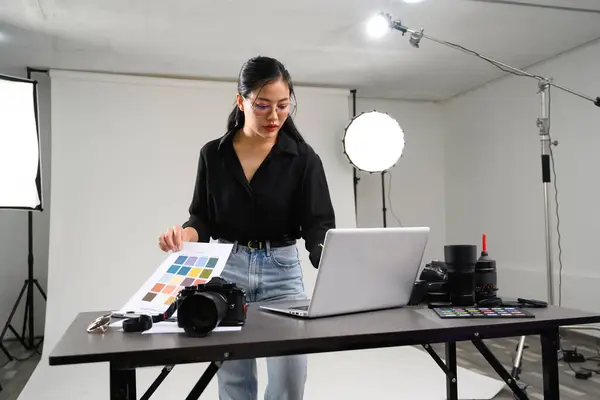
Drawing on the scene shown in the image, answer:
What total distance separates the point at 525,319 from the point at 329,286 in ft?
1.41

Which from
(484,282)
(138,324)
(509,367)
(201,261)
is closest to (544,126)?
(509,367)

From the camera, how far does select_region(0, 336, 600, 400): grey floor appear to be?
2375 mm

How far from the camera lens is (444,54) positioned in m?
3.55

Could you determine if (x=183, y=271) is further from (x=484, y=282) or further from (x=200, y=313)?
(x=484, y=282)

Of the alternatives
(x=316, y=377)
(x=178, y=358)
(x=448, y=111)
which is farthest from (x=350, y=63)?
(x=178, y=358)

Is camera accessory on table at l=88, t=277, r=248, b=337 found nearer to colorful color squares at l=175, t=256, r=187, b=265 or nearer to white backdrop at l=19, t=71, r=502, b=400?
colorful color squares at l=175, t=256, r=187, b=265

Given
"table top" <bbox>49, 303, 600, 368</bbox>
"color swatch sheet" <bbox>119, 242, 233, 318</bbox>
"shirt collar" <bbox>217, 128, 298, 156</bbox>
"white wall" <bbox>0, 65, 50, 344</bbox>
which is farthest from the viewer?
"white wall" <bbox>0, 65, 50, 344</bbox>

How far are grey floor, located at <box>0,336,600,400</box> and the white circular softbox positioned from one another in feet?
4.75

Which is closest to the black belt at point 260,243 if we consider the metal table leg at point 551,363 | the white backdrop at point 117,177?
the metal table leg at point 551,363

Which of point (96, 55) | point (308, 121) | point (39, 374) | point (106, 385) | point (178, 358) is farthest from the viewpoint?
point (308, 121)

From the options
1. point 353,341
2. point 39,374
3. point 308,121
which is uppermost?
point 308,121

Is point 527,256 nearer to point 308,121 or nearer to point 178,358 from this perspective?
point 308,121

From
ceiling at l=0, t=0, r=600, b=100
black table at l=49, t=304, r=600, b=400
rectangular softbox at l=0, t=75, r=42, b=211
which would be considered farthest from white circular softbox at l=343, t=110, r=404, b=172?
black table at l=49, t=304, r=600, b=400

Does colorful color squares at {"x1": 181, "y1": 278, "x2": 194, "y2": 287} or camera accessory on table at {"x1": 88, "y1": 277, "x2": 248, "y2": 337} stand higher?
colorful color squares at {"x1": 181, "y1": 278, "x2": 194, "y2": 287}
